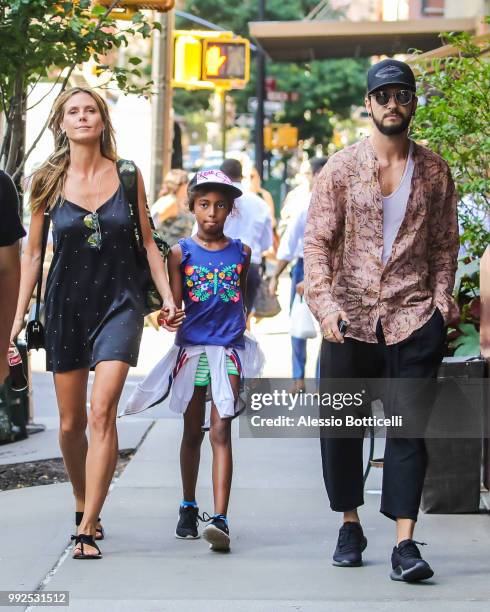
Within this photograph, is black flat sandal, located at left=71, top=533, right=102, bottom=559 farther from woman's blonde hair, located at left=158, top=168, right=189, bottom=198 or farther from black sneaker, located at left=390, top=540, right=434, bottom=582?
woman's blonde hair, located at left=158, top=168, right=189, bottom=198

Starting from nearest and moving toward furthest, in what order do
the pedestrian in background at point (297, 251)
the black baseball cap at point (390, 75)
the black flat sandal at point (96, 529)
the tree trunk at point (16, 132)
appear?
1. the black baseball cap at point (390, 75)
2. the black flat sandal at point (96, 529)
3. the tree trunk at point (16, 132)
4. the pedestrian in background at point (297, 251)

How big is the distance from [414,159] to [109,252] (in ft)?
4.53

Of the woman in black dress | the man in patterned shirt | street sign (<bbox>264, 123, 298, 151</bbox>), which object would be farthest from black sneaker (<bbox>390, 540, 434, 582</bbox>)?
street sign (<bbox>264, 123, 298, 151</bbox>)

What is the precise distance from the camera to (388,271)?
5648mm

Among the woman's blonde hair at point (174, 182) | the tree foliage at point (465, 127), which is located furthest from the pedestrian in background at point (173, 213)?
the tree foliage at point (465, 127)

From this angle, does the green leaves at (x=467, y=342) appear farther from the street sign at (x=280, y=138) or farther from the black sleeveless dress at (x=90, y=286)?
the street sign at (x=280, y=138)

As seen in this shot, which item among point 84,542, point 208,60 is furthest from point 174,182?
point 84,542

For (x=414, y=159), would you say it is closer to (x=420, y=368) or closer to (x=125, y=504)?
(x=420, y=368)

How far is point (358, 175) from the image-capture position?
5699mm

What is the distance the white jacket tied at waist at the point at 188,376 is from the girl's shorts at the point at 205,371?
2cm

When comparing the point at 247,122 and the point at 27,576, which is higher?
the point at 247,122

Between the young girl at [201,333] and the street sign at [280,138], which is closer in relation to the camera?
the young girl at [201,333]

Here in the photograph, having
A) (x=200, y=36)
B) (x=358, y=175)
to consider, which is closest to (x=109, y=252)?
(x=358, y=175)

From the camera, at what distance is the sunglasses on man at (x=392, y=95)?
5.67 meters
